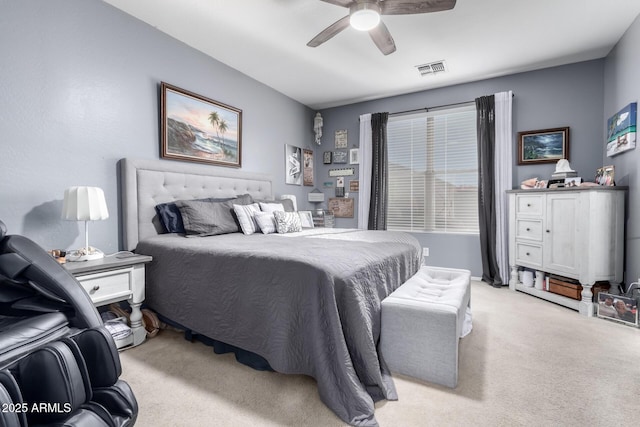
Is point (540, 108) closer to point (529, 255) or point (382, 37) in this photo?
point (529, 255)

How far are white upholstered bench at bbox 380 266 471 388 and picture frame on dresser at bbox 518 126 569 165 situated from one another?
2680 mm

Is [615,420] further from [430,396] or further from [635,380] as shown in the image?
[430,396]

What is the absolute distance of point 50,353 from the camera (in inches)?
33.2

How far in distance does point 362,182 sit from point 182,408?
370cm

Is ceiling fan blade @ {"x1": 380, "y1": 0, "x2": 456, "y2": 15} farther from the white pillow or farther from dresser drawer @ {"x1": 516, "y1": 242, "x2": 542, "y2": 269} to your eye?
dresser drawer @ {"x1": 516, "y1": 242, "x2": 542, "y2": 269}

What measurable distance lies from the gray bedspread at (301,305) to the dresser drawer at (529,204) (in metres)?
2.09

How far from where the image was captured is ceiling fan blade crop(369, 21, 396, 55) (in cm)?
226

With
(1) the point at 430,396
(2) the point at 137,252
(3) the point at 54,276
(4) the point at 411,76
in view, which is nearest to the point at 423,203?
(4) the point at 411,76

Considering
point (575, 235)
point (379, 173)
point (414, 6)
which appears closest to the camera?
point (414, 6)

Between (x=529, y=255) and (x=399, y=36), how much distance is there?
106 inches

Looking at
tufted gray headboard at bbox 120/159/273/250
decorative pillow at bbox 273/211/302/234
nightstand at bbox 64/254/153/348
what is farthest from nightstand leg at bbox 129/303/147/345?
decorative pillow at bbox 273/211/302/234

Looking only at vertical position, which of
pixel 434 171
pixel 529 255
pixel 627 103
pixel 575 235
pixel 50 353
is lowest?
pixel 529 255

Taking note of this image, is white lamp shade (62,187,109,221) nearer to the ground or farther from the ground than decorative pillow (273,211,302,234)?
farther from the ground

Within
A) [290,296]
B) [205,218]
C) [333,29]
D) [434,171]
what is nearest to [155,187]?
[205,218]
